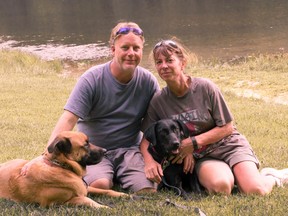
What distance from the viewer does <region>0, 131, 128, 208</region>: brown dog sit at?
4613 millimetres

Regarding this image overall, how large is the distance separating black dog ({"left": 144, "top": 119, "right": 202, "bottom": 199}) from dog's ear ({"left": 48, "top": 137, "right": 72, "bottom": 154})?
105 cm

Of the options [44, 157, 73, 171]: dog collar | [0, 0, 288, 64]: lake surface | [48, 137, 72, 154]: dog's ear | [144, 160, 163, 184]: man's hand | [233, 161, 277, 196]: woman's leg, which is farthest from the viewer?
[0, 0, 288, 64]: lake surface

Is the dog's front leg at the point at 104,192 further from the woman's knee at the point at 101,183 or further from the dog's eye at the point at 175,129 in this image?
the dog's eye at the point at 175,129

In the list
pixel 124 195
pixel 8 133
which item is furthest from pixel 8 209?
pixel 8 133

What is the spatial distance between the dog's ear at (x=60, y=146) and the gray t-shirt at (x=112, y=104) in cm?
89

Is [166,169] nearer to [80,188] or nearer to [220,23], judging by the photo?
[80,188]

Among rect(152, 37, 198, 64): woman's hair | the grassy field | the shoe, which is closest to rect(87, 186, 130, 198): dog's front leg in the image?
the grassy field

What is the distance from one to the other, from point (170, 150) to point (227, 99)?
695 centimetres

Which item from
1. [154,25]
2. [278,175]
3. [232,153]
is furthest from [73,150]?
[154,25]

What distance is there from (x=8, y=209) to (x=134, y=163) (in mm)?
1539

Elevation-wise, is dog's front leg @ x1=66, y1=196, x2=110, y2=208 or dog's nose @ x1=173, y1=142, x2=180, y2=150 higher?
dog's nose @ x1=173, y1=142, x2=180, y2=150

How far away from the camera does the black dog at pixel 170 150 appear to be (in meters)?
5.18

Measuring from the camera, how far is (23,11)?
51656 millimetres

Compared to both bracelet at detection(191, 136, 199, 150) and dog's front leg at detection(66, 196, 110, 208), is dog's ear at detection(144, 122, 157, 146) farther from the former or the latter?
dog's front leg at detection(66, 196, 110, 208)
